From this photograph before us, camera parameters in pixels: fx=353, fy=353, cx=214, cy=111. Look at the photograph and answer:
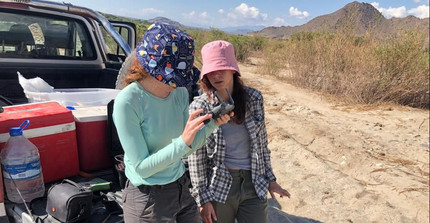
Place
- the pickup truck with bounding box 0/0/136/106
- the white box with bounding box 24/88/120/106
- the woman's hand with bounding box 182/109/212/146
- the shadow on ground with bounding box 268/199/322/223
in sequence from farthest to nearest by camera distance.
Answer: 1. the shadow on ground with bounding box 268/199/322/223
2. the pickup truck with bounding box 0/0/136/106
3. the white box with bounding box 24/88/120/106
4. the woman's hand with bounding box 182/109/212/146

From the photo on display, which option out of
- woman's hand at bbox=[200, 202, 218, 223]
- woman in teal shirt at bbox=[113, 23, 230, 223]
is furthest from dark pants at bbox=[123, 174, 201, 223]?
woman's hand at bbox=[200, 202, 218, 223]

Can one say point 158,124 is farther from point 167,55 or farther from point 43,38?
point 43,38

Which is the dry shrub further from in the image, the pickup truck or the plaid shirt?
the plaid shirt

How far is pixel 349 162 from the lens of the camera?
4.97 metres

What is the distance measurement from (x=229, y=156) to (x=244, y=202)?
11.2 inches

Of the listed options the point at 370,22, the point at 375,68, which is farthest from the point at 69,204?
the point at 370,22

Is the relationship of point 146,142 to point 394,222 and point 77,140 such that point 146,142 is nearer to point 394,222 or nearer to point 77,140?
point 77,140

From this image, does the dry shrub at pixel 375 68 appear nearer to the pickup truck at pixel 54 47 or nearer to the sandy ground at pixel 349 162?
the sandy ground at pixel 349 162

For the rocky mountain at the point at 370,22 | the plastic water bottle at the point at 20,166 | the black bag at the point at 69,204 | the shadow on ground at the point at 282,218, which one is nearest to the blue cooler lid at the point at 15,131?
the plastic water bottle at the point at 20,166

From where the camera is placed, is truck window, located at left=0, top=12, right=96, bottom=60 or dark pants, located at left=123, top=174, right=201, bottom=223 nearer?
dark pants, located at left=123, top=174, right=201, bottom=223

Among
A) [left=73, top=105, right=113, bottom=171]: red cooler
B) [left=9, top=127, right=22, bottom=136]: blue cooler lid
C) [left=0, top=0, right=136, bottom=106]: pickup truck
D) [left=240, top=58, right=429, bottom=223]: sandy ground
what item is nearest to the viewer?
[left=9, top=127, right=22, bottom=136]: blue cooler lid

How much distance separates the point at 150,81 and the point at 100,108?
0.96m

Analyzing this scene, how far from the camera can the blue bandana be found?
134 centimetres

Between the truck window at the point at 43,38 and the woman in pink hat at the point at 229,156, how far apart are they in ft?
7.29
